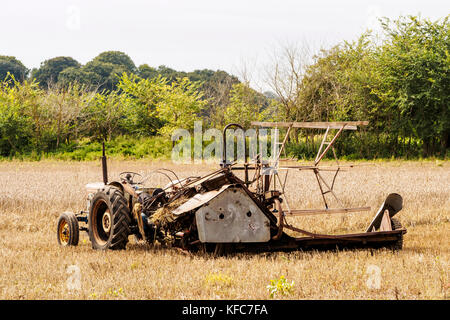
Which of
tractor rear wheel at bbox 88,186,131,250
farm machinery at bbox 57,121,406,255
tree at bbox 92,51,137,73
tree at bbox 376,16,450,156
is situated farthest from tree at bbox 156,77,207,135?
tree at bbox 92,51,137,73

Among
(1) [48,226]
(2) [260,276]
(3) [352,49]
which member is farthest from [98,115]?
(2) [260,276]

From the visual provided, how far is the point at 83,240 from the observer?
9555 millimetres

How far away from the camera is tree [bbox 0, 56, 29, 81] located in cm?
7294

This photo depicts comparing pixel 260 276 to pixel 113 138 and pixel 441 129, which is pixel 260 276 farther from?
pixel 113 138

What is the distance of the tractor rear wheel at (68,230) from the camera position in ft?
28.1

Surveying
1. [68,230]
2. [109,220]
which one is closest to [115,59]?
[68,230]

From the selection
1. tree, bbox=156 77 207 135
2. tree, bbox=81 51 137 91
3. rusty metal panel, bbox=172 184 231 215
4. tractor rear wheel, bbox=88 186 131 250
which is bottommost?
tractor rear wheel, bbox=88 186 131 250

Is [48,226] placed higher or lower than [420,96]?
lower

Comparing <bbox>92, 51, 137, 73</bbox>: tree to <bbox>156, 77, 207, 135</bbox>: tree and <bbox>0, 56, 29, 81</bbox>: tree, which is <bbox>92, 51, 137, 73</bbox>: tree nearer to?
<bbox>0, 56, 29, 81</bbox>: tree

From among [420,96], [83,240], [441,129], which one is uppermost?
[420,96]

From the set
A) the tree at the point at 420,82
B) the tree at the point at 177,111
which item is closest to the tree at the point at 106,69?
the tree at the point at 177,111

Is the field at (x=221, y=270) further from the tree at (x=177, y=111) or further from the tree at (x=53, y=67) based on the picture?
the tree at (x=53, y=67)
